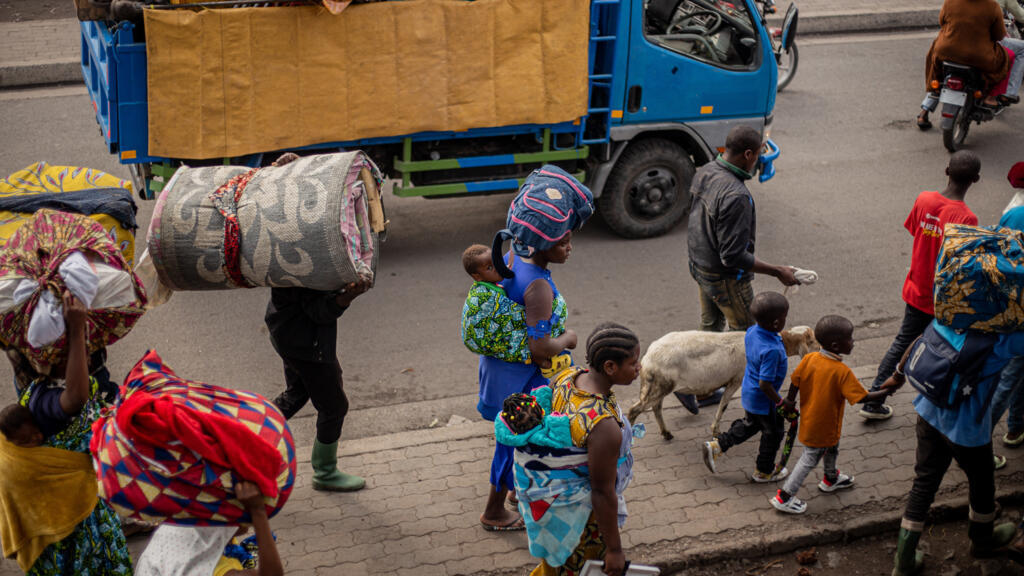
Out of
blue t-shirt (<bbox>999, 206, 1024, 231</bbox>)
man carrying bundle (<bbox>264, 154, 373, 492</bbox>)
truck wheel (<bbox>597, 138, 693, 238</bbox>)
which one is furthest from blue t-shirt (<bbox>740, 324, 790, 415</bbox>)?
truck wheel (<bbox>597, 138, 693, 238</bbox>)

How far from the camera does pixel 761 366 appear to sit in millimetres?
4590

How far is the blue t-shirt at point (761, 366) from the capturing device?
15.0 ft

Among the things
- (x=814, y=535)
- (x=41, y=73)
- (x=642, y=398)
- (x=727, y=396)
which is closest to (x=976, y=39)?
(x=727, y=396)

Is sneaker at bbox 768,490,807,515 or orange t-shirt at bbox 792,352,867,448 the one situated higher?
orange t-shirt at bbox 792,352,867,448

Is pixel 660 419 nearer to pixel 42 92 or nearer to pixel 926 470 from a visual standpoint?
pixel 926 470

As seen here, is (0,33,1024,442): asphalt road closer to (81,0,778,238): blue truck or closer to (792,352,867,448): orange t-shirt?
(81,0,778,238): blue truck

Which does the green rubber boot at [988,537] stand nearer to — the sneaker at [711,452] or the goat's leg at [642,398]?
the sneaker at [711,452]

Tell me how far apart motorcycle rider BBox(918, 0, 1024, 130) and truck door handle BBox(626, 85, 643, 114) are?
4.13 meters

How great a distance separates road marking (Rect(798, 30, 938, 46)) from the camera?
1296 cm

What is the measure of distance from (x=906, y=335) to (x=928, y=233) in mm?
659

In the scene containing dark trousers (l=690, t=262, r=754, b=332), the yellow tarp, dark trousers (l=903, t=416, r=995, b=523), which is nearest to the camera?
dark trousers (l=903, t=416, r=995, b=523)

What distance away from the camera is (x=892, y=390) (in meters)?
4.53

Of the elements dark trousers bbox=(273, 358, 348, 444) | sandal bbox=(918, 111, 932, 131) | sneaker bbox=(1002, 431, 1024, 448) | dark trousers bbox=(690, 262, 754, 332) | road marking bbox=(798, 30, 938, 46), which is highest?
road marking bbox=(798, 30, 938, 46)

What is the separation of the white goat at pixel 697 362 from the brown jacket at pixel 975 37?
19.0 ft
